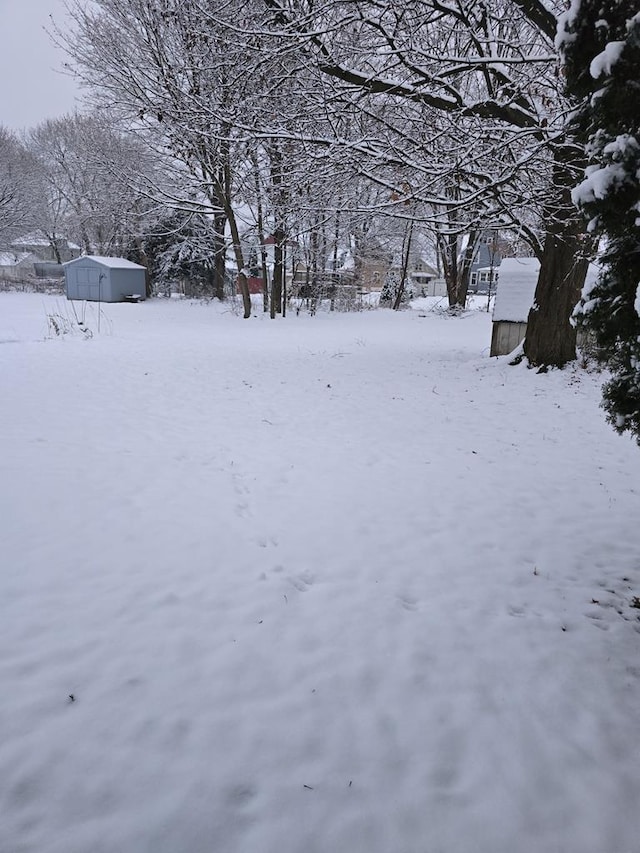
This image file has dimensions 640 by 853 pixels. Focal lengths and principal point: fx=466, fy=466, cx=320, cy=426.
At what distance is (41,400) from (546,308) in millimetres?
8696

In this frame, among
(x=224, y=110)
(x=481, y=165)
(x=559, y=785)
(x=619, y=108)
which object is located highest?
(x=224, y=110)

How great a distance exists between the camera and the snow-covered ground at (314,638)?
174cm

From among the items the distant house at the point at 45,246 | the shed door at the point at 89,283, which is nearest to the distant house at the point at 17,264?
the distant house at the point at 45,246

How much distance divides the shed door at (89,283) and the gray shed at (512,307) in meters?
23.1

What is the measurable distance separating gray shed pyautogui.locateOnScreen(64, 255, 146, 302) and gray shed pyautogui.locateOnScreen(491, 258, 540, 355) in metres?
22.5

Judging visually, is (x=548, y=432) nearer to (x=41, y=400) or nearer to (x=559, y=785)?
(x=559, y=785)

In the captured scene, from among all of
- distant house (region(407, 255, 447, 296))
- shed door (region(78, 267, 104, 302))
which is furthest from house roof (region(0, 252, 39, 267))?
distant house (region(407, 255, 447, 296))

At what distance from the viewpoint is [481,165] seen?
7.59m

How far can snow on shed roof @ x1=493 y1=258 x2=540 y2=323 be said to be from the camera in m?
10.5

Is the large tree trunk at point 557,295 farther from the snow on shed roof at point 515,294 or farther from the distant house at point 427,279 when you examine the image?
the distant house at point 427,279

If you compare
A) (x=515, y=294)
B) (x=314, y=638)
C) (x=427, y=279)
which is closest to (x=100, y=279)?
(x=515, y=294)

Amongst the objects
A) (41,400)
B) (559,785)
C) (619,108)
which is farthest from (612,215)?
(41,400)

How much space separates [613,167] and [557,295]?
7.28 metres

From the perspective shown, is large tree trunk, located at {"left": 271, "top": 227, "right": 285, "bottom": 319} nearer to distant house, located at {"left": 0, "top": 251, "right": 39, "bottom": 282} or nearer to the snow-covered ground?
the snow-covered ground
